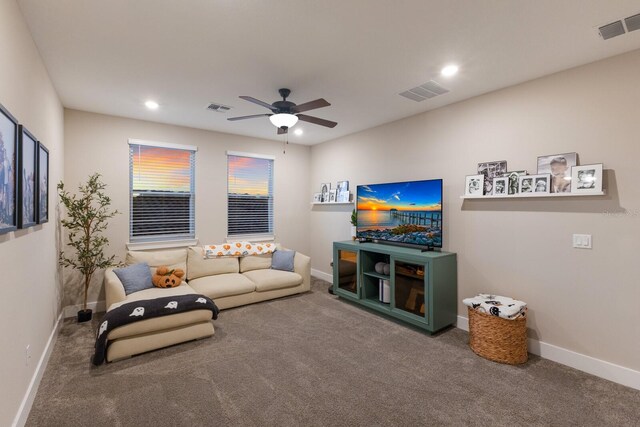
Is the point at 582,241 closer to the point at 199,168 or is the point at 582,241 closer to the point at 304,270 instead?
the point at 304,270

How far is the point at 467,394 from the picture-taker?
231cm

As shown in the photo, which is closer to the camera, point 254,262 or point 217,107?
point 217,107

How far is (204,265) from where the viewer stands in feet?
14.9

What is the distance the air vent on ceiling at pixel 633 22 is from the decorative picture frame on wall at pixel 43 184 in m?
4.37

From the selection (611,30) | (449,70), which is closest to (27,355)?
(449,70)

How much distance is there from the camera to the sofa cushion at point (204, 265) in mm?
4461

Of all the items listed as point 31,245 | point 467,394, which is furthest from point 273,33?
point 467,394

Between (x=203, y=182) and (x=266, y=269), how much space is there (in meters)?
1.74

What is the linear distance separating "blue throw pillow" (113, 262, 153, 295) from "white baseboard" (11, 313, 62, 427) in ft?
2.58

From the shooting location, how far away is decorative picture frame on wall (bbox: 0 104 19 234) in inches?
63.9

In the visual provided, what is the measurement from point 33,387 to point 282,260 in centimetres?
320

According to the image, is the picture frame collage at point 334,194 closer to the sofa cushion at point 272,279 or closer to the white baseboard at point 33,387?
the sofa cushion at point 272,279

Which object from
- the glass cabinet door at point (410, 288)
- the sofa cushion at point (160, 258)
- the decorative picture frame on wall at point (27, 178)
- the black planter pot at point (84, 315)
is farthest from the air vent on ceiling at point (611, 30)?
the black planter pot at point (84, 315)

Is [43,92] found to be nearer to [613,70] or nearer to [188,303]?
[188,303]
